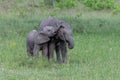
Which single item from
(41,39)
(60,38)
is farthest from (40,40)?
(60,38)

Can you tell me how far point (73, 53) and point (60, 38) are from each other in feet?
7.63

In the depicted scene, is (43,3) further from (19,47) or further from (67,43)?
(67,43)

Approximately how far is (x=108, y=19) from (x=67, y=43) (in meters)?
9.40

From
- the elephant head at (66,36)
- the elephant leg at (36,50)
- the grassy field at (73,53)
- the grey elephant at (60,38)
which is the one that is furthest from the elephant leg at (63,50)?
the elephant leg at (36,50)

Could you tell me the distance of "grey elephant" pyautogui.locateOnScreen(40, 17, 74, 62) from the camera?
33.8 feet

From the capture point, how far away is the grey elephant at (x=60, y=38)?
33.8 ft

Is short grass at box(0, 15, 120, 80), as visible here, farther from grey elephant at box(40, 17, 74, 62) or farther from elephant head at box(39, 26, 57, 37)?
elephant head at box(39, 26, 57, 37)

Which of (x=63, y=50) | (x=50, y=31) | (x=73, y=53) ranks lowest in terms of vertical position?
(x=73, y=53)

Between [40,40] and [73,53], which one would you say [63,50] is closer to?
[40,40]

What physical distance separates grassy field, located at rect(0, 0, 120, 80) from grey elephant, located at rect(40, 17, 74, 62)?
29 cm

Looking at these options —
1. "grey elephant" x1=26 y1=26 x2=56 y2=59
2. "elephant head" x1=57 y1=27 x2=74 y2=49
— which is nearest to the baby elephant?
"grey elephant" x1=26 y1=26 x2=56 y2=59

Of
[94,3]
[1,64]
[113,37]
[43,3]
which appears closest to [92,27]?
[113,37]

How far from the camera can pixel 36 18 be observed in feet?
62.1

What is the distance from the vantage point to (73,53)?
1266cm
